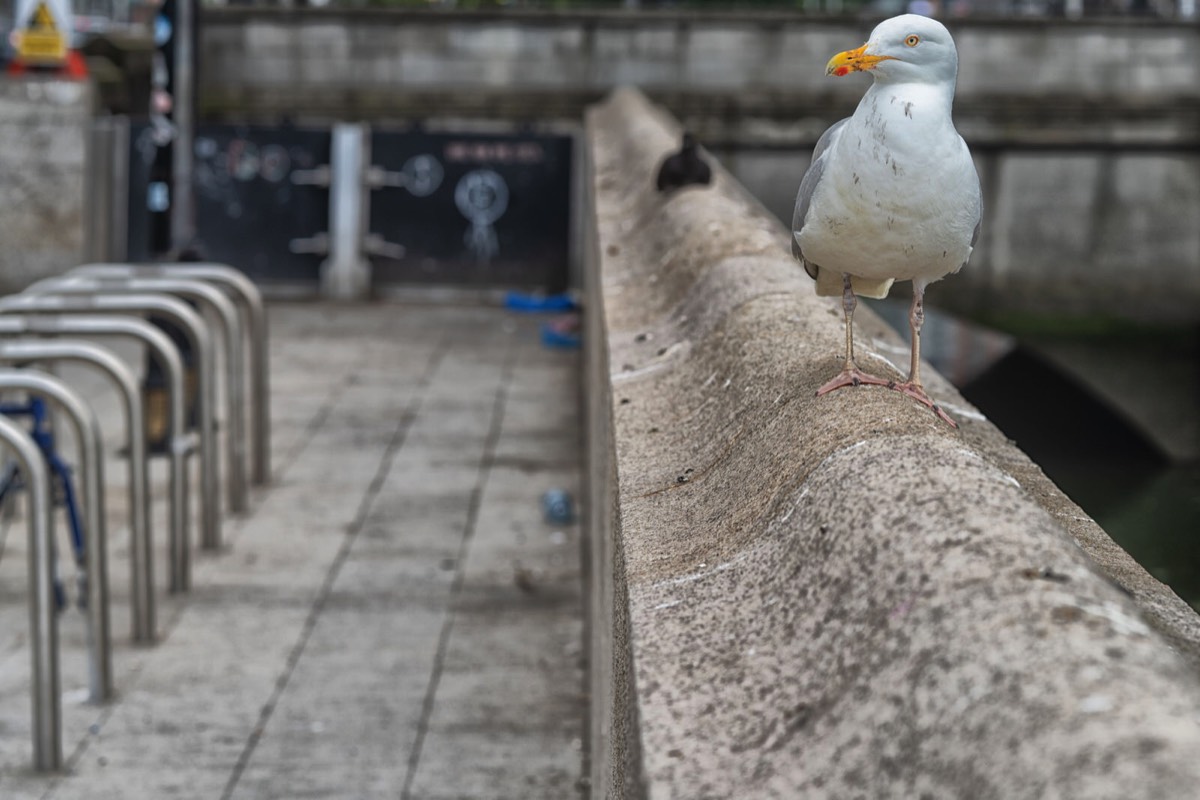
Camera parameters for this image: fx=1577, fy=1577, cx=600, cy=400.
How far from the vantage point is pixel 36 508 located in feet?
16.9

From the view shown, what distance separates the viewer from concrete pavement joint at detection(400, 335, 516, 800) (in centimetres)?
522

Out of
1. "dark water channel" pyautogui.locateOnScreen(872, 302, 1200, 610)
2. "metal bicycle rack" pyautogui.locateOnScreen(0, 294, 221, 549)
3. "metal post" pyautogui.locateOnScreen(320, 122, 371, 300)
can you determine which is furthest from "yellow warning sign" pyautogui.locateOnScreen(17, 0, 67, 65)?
"metal bicycle rack" pyautogui.locateOnScreen(0, 294, 221, 549)

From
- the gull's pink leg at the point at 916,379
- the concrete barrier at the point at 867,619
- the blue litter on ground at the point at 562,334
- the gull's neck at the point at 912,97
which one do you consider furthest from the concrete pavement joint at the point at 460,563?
the gull's neck at the point at 912,97

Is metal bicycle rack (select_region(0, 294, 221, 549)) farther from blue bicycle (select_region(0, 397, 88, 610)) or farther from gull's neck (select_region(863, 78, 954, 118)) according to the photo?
gull's neck (select_region(863, 78, 954, 118))

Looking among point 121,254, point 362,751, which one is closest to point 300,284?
point 121,254

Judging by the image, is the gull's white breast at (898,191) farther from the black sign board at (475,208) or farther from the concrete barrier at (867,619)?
the black sign board at (475,208)

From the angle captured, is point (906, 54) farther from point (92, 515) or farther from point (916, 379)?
point (92, 515)

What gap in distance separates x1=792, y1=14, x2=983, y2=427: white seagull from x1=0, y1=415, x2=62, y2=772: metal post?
3211 millimetres

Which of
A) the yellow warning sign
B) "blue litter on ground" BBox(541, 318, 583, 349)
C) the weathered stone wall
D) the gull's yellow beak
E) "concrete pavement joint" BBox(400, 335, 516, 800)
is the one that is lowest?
"concrete pavement joint" BBox(400, 335, 516, 800)

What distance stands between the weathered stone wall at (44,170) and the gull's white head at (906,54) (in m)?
14.1

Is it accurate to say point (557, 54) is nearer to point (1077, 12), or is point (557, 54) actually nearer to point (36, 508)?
point (1077, 12)

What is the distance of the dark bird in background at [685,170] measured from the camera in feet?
22.0

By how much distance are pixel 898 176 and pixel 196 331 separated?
5.20m

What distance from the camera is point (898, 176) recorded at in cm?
262
